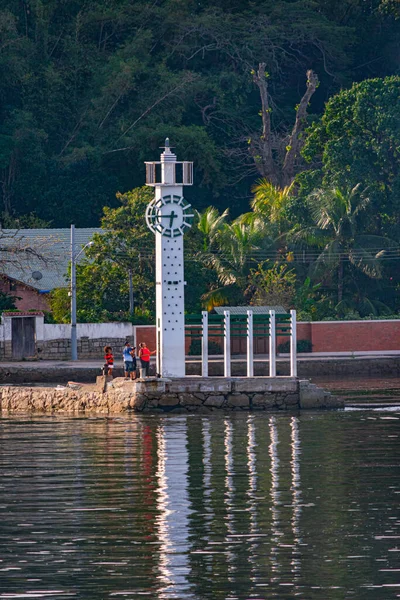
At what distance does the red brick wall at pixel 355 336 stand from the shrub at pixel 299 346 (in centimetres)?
26

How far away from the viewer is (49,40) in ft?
277

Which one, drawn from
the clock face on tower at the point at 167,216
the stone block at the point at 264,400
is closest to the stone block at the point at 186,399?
the stone block at the point at 264,400

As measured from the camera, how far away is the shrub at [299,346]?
59.5 meters

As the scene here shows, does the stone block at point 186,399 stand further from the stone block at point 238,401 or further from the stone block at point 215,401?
the stone block at point 238,401

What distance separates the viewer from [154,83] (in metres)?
82.0

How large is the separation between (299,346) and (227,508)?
36.8 metres

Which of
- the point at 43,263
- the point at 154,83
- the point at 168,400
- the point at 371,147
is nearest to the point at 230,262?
the point at 43,263

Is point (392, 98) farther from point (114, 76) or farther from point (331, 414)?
point (331, 414)

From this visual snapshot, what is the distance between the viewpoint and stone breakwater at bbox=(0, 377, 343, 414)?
3900 cm

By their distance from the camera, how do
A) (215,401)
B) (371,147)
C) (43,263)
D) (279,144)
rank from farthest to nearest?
(279,144) → (371,147) → (43,263) → (215,401)

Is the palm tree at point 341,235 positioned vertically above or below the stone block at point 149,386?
above

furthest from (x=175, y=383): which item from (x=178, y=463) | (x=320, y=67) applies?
(x=320, y=67)

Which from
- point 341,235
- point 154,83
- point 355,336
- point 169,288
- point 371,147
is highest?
point 154,83

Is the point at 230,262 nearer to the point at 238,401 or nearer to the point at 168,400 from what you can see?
the point at 238,401
